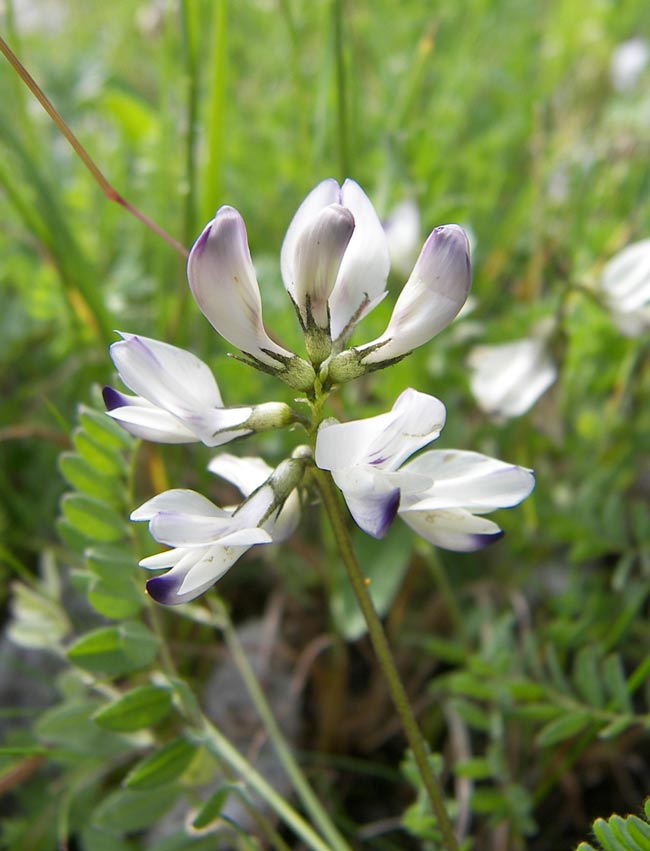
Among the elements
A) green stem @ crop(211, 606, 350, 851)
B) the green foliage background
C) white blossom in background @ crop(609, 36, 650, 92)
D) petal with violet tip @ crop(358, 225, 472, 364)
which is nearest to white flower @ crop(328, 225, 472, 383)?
petal with violet tip @ crop(358, 225, 472, 364)

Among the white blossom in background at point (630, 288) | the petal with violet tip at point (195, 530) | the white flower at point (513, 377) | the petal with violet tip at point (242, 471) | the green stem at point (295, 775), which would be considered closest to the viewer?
the petal with violet tip at point (195, 530)

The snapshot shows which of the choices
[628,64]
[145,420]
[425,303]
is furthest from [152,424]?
[628,64]

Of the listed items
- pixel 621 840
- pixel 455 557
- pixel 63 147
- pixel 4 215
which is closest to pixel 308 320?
pixel 621 840

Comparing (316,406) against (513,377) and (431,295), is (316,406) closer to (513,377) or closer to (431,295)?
(431,295)

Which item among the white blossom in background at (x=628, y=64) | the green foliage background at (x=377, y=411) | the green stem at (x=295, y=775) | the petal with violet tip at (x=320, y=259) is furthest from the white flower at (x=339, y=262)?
the white blossom in background at (x=628, y=64)

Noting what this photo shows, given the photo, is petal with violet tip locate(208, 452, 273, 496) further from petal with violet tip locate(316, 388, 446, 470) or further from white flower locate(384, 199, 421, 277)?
white flower locate(384, 199, 421, 277)

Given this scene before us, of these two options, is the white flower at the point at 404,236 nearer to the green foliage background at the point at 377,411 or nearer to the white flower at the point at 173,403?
the green foliage background at the point at 377,411
